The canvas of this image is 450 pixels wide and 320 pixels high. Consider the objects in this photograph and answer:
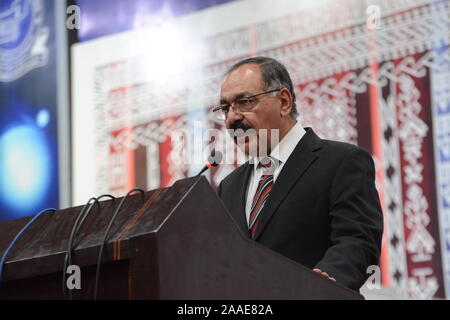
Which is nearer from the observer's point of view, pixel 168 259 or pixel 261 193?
pixel 168 259

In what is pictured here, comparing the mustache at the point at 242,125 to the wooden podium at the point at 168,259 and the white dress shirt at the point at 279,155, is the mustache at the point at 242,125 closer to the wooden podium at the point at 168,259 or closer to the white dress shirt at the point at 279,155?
the white dress shirt at the point at 279,155

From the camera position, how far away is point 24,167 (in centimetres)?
459

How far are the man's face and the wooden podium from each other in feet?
2.36

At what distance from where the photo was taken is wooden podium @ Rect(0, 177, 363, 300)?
48.3 inches

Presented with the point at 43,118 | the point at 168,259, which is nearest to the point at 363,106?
the point at 43,118

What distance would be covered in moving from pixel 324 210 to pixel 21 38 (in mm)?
3270

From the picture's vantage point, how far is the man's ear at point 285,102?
217 centimetres

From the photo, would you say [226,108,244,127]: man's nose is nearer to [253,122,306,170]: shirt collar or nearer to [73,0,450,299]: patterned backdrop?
[253,122,306,170]: shirt collar

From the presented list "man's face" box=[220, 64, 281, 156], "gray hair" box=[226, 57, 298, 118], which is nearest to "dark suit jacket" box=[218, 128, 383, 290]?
"man's face" box=[220, 64, 281, 156]

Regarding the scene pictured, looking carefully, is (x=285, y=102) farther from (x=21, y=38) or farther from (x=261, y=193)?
(x=21, y=38)

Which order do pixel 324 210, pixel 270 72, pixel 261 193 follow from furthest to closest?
pixel 270 72 < pixel 261 193 < pixel 324 210

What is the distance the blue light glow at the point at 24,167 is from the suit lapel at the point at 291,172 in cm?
270
